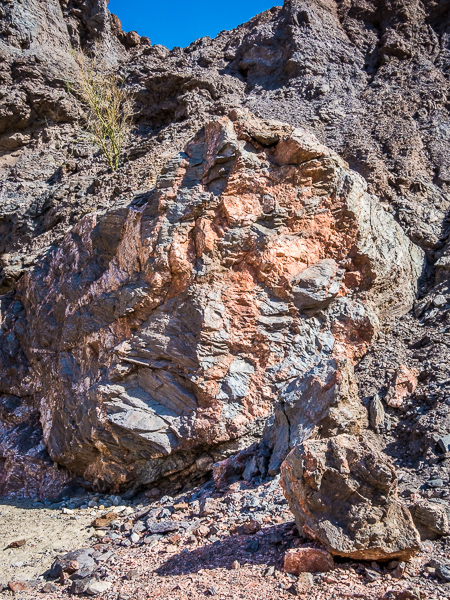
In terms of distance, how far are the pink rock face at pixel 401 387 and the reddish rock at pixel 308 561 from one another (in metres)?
3.51

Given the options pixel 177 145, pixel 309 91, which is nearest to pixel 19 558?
pixel 177 145

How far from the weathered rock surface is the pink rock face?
301cm

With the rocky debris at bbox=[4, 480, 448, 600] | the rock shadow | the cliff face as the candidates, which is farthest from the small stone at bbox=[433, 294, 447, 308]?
the rock shadow

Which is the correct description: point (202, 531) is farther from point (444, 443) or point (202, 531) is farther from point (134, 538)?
point (444, 443)

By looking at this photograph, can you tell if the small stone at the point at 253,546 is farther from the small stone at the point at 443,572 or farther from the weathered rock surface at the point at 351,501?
the small stone at the point at 443,572

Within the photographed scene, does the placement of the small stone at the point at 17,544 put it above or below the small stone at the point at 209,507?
below

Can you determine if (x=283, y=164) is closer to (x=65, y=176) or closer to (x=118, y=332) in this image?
(x=118, y=332)

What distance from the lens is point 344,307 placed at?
8.50m

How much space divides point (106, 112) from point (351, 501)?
1546 cm

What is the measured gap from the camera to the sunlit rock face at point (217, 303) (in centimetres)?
773

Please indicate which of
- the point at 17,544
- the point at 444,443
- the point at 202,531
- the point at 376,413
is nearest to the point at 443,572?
the point at 444,443

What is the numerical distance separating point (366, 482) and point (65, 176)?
13.6 m

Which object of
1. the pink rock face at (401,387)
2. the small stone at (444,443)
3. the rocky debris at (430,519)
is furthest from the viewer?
the pink rock face at (401,387)

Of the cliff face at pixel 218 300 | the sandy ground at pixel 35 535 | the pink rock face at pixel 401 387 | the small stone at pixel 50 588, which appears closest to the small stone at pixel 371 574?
the cliff face at pixel 218 300
